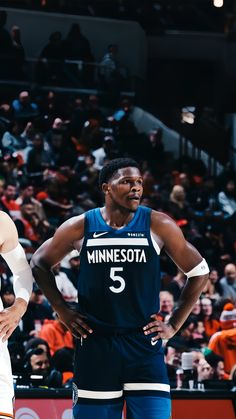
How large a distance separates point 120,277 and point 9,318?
71cm

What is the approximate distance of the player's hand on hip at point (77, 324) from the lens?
6125 mm

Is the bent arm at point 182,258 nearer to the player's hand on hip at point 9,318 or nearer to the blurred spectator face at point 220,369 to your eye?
the player's hand on hip at point 9,318

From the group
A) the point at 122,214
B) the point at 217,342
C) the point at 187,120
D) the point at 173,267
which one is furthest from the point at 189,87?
the point at 122,214

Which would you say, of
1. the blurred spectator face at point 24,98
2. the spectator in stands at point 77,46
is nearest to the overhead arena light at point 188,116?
the spectator in stands at point 77,46

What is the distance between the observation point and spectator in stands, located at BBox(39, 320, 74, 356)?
37.0 ft

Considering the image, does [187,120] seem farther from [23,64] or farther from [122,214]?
[122,214]

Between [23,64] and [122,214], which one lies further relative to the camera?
[23,64]

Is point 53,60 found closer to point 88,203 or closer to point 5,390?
point 88,203

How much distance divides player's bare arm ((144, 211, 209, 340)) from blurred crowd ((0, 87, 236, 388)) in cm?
255

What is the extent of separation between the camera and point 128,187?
616cm

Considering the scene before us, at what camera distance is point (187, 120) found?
2231cm

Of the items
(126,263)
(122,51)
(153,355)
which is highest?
(126,263)

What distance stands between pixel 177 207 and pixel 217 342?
561cm

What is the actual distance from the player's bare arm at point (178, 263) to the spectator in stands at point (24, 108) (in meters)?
11.7
